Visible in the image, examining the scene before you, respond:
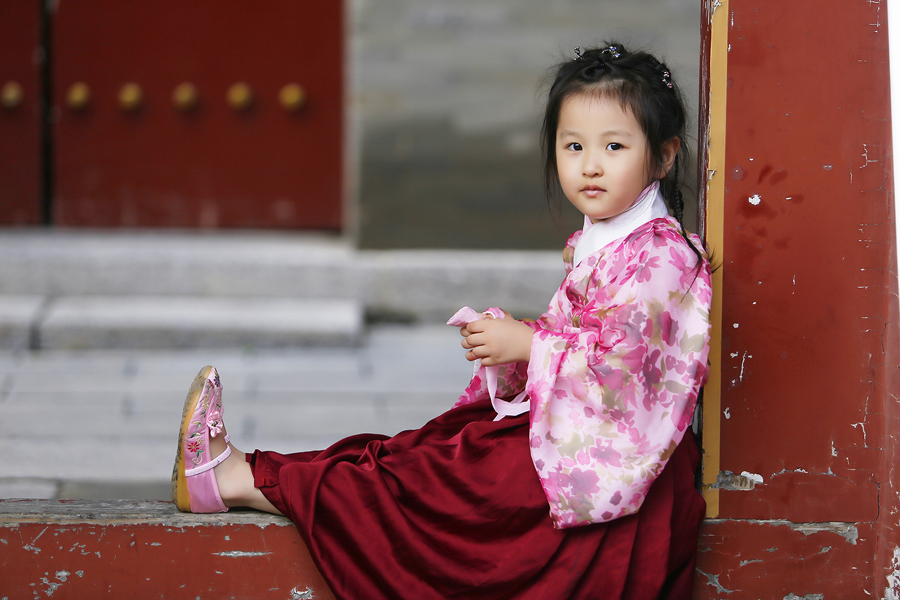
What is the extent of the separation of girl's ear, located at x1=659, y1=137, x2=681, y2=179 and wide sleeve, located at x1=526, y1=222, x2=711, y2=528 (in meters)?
0.12

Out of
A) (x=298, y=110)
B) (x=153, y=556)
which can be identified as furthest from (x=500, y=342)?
(x=298, y=110)

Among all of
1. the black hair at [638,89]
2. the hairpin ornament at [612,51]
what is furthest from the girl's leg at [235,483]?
the hairpin ornament at [612,51]

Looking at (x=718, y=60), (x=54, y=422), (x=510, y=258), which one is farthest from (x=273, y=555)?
(x=510, y=258)

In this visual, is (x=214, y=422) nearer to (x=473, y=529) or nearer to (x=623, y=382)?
(x=473, y=529)

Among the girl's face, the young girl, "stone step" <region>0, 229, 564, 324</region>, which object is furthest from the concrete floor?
the girl's face

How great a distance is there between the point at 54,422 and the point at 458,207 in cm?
192

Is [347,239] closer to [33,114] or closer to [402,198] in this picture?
[402,198]

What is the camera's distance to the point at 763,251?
154cm

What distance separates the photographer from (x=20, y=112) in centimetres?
399

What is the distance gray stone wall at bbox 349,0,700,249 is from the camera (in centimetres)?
389

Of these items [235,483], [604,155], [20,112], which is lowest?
[235,483]

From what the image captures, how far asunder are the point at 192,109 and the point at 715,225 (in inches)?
122

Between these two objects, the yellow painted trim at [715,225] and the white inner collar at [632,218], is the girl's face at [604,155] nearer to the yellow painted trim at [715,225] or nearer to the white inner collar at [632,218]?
the white inner collar at [632,218]

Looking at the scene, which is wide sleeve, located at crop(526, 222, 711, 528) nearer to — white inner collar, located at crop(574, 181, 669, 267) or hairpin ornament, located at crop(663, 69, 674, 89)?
white inner collar, located at crop(574, 181, 669, 267)
